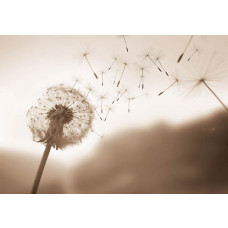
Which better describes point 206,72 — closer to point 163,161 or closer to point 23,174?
point 163,161

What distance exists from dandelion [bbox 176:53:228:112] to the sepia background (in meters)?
0.02

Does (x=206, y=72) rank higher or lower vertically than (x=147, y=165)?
higher

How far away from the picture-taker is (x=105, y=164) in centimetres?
105

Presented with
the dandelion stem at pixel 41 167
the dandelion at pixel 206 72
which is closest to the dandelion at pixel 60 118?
the dandelion stem at pixel 41 167

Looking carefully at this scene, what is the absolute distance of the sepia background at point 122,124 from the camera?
40.4 inches

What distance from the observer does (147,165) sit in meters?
1.04

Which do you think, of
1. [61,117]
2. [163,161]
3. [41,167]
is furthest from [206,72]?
[41,167]

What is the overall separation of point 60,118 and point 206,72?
2.66 feet

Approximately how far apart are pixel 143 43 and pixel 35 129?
0.74m

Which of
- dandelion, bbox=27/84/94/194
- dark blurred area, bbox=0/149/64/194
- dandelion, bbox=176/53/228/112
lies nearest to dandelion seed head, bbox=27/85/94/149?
dandelion, bbox=27/84/94/194

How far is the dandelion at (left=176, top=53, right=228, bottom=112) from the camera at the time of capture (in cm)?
109
